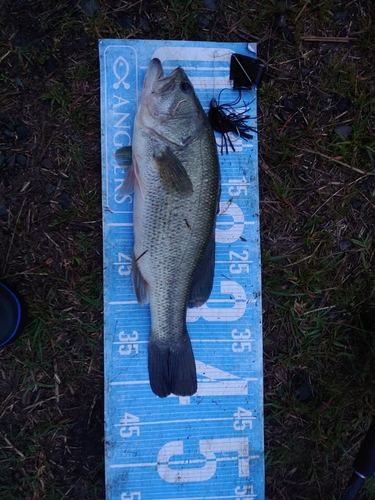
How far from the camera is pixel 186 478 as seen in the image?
8.05 feet

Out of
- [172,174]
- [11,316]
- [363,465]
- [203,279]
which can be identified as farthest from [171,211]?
[363,465]

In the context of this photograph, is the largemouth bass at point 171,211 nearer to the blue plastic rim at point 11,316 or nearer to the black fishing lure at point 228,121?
the black fishing lure at point 228,121

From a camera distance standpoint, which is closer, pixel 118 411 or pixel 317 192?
pixel 118 411

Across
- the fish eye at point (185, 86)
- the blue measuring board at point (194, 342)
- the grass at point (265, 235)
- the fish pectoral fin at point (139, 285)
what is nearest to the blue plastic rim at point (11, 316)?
the grass at point (265, 235)

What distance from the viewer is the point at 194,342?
250cm

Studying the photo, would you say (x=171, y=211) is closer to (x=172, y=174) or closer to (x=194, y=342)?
(x=172, y=174)

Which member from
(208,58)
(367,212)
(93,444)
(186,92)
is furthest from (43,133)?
(367,212)

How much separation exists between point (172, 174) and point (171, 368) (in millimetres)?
1106

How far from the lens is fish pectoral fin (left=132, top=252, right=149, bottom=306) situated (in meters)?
2.29

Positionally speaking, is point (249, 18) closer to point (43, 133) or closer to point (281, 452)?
point (43, 133)

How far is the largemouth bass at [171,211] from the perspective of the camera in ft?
6.95

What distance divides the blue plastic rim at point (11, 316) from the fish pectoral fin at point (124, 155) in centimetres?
100

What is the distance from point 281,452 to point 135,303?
1.34 m

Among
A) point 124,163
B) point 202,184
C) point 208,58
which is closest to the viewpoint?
point 202,184
